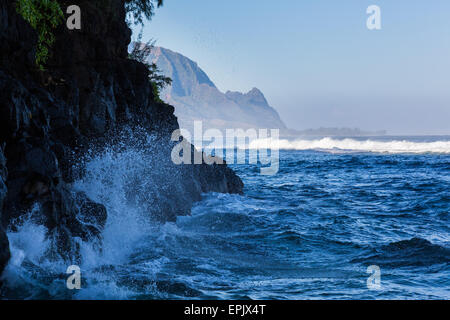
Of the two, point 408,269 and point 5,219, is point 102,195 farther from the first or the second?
point 408,269

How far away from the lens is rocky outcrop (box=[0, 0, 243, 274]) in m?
7.05

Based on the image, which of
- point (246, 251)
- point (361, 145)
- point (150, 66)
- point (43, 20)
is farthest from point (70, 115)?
point (361, 145)

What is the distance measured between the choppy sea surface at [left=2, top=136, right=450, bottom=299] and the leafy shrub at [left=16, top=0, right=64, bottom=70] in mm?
2849

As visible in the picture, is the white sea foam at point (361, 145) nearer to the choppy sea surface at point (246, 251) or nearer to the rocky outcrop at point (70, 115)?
the choppy sea surface at point (246, 251)

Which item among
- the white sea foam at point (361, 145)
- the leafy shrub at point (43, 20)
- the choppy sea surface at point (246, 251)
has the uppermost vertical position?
the leafy shrub at point (43, 20)

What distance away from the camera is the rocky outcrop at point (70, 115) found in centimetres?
705

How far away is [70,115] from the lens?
9.65 m

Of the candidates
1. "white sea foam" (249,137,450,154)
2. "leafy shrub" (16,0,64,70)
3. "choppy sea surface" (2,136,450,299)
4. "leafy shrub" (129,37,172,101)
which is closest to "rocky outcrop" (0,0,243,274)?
"leafy shrub" (16,0,64,70)

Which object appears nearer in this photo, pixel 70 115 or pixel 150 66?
pixel 70 115

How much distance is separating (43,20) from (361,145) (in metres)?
76.6

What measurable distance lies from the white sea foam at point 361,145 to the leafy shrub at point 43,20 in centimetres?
5631

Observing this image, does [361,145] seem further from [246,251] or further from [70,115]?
[70,115]

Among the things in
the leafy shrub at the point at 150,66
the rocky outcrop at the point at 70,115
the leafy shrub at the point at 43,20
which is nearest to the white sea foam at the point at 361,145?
the leafy shrub at the point at 150,66
